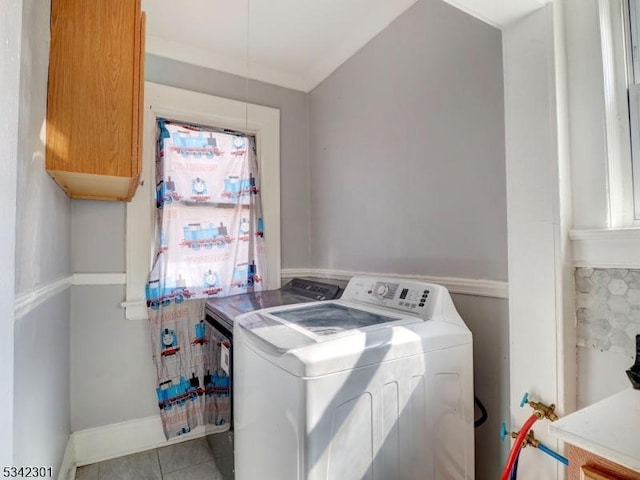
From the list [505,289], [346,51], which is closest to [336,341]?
[505,289]

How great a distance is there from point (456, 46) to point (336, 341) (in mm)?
1366

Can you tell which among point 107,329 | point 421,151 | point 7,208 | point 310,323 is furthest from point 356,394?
point 107,329

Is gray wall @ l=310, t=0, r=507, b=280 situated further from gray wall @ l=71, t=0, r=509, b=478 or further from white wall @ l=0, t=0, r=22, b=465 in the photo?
white wall @ l=0, t=0, r=22, b=465

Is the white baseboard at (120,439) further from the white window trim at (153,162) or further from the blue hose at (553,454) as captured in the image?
the blue hose at (553,454)

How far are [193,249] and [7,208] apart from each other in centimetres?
166

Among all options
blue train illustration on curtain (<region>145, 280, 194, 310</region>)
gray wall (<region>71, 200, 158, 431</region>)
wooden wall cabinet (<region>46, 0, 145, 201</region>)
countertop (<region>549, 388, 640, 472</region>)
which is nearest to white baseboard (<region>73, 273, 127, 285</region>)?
gray wall (<region>71, 200, 158, 431</region>)

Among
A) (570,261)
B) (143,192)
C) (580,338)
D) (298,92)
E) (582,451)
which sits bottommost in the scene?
(582,451)

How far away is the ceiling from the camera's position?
1.89m

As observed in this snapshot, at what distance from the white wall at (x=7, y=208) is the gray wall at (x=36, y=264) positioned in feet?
1.06

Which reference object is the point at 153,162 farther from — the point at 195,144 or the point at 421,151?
the point at 421,151

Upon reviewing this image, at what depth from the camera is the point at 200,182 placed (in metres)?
2.29

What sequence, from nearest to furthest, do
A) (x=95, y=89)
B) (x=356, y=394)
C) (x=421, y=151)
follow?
(x=356, y=394)
(x=95, y=89)
(x=421, y=151)

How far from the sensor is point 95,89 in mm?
1322

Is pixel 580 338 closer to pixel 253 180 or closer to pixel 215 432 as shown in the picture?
pixel 215 432
